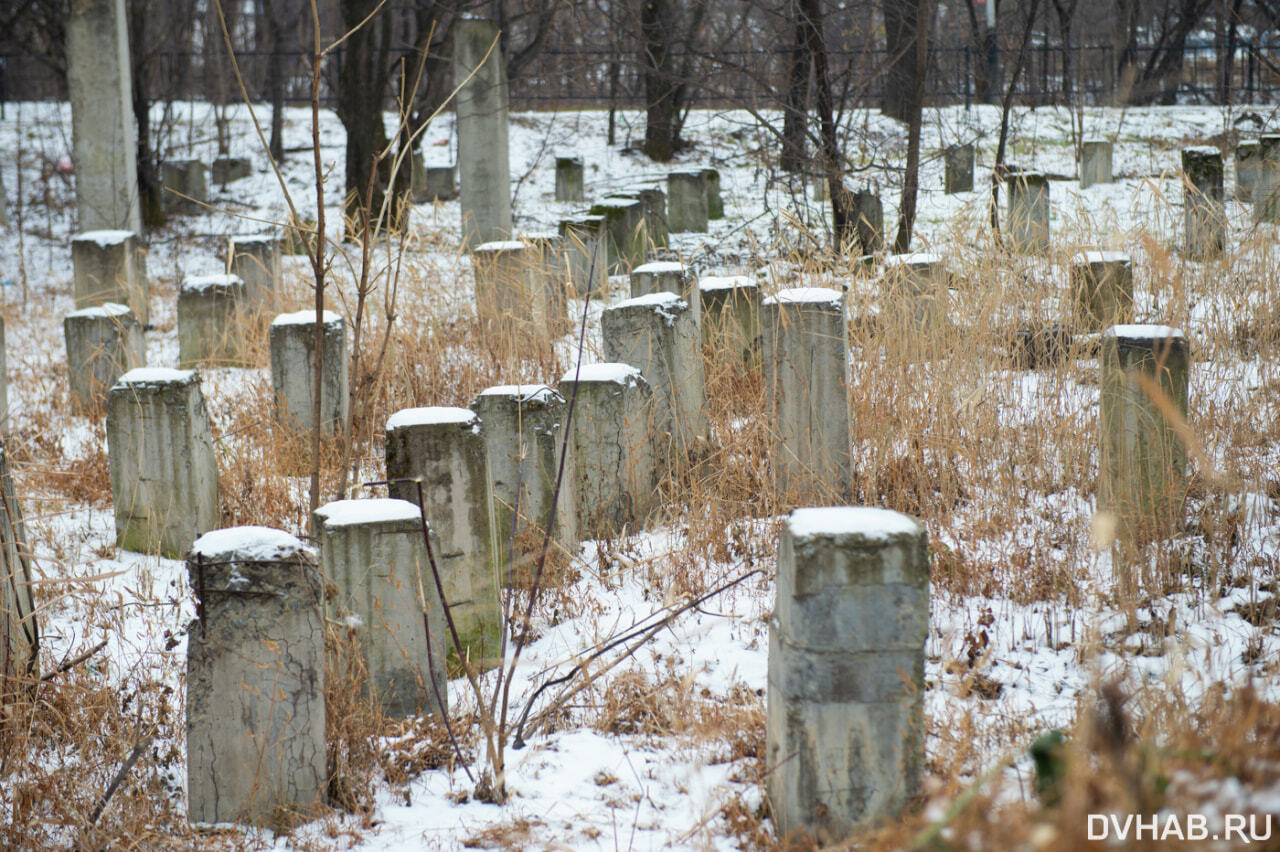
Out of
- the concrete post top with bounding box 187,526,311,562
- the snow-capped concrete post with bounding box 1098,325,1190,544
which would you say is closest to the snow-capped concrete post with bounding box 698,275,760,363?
the snow-capped concrete post with bounding box 1098,325,1190,544

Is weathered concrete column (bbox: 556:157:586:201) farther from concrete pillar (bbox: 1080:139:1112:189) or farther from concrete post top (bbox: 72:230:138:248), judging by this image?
concrete post top (bbox: 72:230:138:248)

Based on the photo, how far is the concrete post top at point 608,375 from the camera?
345cm

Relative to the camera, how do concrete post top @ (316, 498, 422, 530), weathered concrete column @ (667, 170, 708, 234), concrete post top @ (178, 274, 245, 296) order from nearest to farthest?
concrete post top @ (316, 498, 422, 530), concrete post top @ (178, 274, 245, 296), weathered concrete column @ (667, 170, 708, 234)

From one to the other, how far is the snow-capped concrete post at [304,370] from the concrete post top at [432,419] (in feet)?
5.48

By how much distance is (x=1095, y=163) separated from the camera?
11203mm

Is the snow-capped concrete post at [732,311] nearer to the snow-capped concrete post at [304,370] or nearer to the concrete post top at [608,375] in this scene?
the concrete post top at [608,375]

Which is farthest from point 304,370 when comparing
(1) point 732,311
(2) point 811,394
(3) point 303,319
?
(2) point 811,394

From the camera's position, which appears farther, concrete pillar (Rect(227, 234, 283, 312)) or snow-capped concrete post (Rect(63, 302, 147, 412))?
concrete pillar (Rect(227, 234, 283, 312))

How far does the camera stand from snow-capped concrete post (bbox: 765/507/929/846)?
1866 mm

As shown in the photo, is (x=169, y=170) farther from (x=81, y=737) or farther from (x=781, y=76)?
(x=81, y=737)

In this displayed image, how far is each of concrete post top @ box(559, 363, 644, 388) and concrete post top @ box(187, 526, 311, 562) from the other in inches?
57.3

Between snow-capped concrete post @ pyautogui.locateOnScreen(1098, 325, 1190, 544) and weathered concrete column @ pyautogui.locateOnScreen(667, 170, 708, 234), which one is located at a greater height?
weathered concrete column @ pyautogui.locateOnScreen(667, 170, 708, 234)

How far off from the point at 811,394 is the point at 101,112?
728 cm

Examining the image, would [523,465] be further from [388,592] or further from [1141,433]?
[1141,433]
